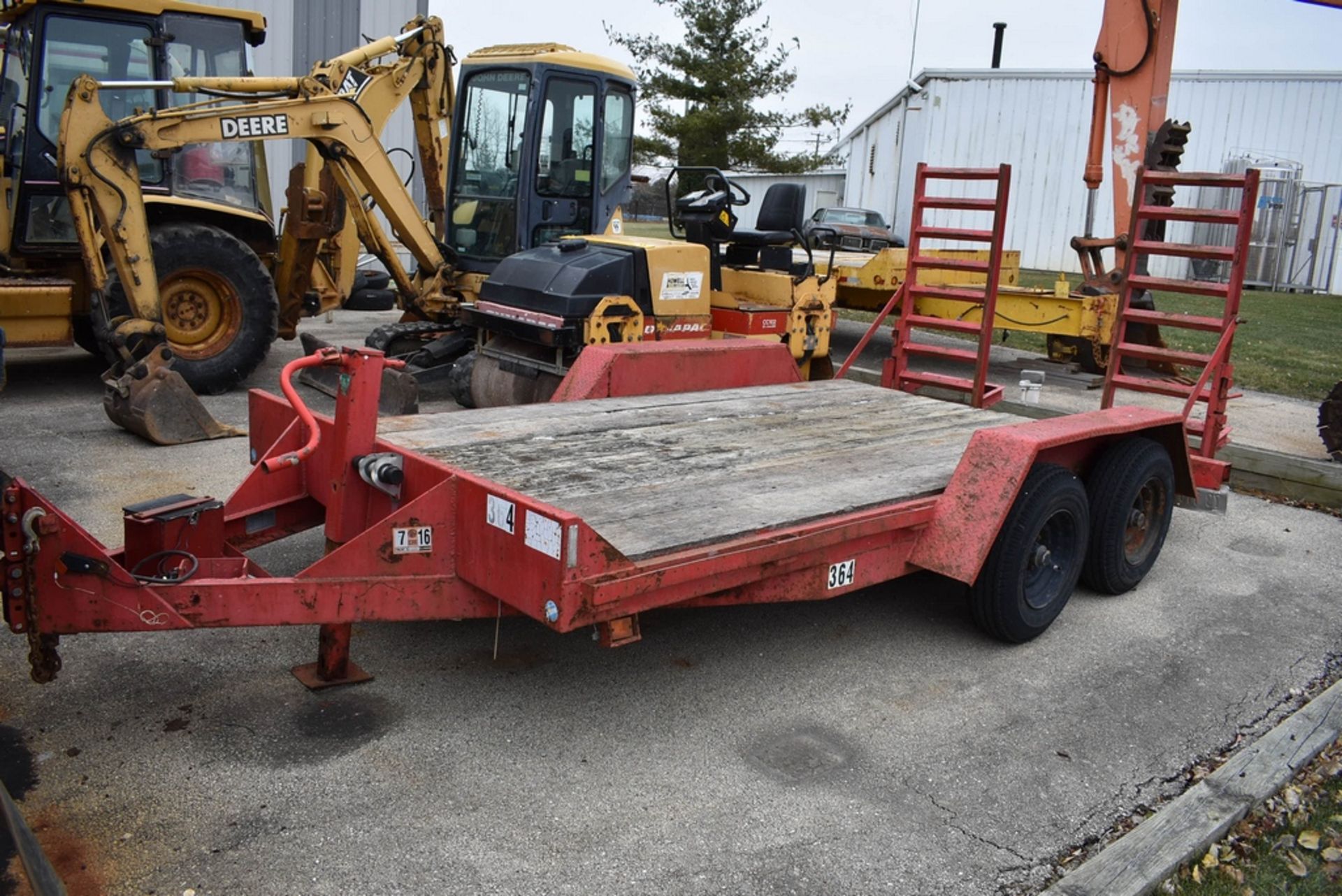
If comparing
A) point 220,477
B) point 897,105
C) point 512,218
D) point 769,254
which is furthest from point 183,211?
point 897,105

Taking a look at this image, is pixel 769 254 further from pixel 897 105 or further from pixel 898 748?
pixel 897 105

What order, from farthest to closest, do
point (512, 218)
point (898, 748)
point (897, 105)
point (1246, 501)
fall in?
point (897, 105) → point (512, 218) → point (1246, 501) → point (898, 748)

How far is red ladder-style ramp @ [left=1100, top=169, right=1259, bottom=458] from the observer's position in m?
6.61

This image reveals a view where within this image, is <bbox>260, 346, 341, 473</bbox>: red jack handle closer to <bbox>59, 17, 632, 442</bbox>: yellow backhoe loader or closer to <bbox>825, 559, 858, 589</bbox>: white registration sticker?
<bbox>825, 559, 858, 589</bbox>: white registration sticker

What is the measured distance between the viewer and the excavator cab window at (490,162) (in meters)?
9.62

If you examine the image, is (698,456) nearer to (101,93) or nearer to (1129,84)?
(1129,84)

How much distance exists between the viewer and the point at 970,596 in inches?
187

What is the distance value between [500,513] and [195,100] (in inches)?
311

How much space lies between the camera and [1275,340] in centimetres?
1619

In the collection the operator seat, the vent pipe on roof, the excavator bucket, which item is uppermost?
the vent pipe on roof

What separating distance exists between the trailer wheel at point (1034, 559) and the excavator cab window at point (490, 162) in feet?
19.6

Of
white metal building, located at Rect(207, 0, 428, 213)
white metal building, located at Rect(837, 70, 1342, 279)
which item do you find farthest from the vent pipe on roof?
white metal building, located at Rect(207, 0, 428, 213)

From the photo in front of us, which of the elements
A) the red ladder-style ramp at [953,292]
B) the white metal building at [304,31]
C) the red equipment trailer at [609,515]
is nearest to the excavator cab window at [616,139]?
the red ladder-style ramp at [953,292]

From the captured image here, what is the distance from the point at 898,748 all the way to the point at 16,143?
8.30m
